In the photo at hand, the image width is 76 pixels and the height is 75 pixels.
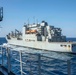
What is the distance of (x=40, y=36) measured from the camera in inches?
2697

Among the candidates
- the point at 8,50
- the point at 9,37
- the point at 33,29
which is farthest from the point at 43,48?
the point at 8,50

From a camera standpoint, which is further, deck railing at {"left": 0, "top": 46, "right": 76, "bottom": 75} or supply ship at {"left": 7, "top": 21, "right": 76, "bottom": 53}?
supply ship at {"left": 7, "top": 21, "right": 76, "bottom": 53}

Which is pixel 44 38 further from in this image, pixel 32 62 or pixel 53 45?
pixel 32 62

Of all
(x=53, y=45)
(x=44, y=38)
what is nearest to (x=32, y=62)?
(x=53, y=45)

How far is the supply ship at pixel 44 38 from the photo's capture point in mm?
53781

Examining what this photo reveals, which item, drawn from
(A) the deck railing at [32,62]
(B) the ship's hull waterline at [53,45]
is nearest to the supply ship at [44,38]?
(B) the ship's hull waterline at [53,45]

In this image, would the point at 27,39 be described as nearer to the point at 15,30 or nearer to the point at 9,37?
the point at 15,30

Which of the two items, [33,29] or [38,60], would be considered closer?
[38,60]

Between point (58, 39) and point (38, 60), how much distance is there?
196 ft

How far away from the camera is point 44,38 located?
66500 mm

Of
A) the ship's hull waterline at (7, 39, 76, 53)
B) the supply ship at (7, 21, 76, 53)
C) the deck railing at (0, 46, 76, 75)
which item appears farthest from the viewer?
the supply ship at (7, 21, 76, 53)

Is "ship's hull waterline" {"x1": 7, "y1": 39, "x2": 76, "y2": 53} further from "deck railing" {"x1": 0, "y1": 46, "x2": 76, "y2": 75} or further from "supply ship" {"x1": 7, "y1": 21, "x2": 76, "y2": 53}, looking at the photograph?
"deck railing" {"x1": 0, "y1": 46, "x2": 76, "y2": 75}

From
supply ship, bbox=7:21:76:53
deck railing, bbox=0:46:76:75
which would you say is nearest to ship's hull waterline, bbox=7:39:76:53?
supply ship, bbox=7:21:76:53

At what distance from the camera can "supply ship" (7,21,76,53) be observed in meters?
53.8
